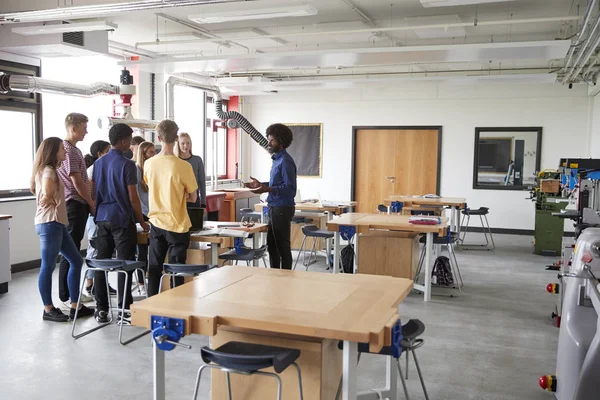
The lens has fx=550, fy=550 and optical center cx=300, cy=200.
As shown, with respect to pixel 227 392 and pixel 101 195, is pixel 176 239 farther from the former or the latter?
pixel 227 392

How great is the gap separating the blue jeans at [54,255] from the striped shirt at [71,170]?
1.36 feet

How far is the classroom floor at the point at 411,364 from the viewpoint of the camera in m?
3.55

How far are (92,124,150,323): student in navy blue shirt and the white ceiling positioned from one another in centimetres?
208

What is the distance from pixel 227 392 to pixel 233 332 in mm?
305

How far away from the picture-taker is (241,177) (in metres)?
12.5

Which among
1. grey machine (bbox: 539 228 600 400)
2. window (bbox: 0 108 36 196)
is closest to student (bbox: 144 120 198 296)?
grey machine (bbox: 539 228 600 400)

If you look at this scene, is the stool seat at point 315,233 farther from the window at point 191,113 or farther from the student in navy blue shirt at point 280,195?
the window at point 191,113

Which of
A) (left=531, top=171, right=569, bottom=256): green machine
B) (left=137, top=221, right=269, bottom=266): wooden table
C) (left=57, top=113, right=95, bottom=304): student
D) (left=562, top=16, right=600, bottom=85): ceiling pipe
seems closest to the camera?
(left=137, top=221, right=269, bottom=266): wooden table

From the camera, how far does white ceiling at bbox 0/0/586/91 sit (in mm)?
6559

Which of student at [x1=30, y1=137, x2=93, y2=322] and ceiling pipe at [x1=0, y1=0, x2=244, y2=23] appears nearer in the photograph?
student at [x1=30, y1=137, x2=93, y2=322]

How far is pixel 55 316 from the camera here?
4883 millimetres

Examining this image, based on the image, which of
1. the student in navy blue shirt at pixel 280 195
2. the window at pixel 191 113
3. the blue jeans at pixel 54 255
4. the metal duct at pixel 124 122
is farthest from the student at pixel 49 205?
the window at pixel 191 113

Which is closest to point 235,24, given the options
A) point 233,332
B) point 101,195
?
point 101,195

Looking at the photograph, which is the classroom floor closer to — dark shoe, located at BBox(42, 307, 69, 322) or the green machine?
dark shoe, located at BBox(42, 307, 69, 322)
